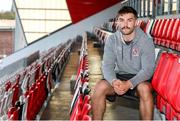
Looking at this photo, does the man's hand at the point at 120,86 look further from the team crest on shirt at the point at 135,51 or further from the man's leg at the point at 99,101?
the team crest on shirt at the point at 135,51

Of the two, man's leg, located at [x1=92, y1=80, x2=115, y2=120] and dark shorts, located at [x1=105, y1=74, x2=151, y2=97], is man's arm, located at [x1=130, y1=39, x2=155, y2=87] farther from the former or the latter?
man's leg, located at [x1=92, y1=80, x2=115, y2=120]

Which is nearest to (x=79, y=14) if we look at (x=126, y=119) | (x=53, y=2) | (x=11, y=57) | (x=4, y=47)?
(x=53, y=2)

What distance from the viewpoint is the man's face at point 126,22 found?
2.50 m

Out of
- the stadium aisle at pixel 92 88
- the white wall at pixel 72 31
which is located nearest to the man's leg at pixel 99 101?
the stadium aisle at pixel 92 88

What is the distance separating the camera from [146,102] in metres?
2.31

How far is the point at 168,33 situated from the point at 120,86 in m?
3.48

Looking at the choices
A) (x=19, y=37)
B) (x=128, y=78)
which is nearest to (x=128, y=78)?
(x=128, y=78)

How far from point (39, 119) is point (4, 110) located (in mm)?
435

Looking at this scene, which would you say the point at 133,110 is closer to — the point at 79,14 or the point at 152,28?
the point at 152,28

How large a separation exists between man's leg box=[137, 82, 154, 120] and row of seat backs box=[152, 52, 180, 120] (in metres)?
0.07

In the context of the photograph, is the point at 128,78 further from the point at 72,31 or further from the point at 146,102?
the point at 72,31

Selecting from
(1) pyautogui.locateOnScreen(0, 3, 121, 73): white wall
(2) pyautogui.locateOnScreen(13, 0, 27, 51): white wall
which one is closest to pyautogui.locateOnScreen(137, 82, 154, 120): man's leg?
(1) pyautogui.locateOnScreen(0, 3, 121, 73): white wall

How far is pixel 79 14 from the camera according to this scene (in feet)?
64.3

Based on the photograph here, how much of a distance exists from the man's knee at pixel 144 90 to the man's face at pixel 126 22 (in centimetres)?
37
